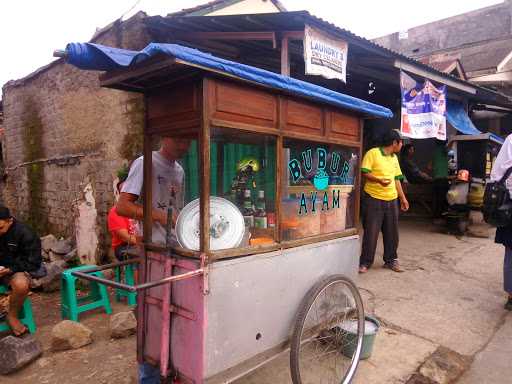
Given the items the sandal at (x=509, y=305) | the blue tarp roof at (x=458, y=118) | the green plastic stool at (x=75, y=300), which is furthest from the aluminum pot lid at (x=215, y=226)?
the blue tarp roof at (x=458, y=118)

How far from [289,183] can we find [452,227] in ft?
19.2

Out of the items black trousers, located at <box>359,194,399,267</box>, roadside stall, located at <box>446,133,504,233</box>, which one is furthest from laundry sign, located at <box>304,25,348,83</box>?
roadside stall, located at <box>446,133,504,233</box>

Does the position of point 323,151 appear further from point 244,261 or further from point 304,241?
point 244,261

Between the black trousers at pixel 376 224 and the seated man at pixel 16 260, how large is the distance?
148 inches

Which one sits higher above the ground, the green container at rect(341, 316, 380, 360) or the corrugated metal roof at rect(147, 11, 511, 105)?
the corrugated metal roof at rect(147, 11, 511, 105)

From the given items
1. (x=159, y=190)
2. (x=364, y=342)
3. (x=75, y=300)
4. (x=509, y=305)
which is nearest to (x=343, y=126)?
Result: (x=159, y=190)

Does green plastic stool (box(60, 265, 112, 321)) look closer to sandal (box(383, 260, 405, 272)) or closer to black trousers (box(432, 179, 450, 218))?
sandal (box(383, 260, 405, 272))

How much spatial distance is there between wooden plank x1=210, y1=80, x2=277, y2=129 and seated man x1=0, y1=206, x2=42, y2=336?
9.91ft

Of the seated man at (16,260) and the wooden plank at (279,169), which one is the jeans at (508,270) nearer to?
the wooden plank at (279,169)

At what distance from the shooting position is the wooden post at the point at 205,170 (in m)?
1.82

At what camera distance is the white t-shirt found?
230 cm

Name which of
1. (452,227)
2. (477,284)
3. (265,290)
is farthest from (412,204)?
(265,290)

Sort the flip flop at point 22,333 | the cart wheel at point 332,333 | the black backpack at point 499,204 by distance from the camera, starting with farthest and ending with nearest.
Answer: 1. the flip flop at point 22,333
2. the black backpack at point 499,204
3. the cart wheel at point 332,333

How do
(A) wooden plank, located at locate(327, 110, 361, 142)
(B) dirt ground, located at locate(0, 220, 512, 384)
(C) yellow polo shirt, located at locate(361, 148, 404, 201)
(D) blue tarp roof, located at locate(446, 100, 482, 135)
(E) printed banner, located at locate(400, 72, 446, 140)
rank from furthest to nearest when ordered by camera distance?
1. (D) blue tarp roof, located at locate(446, 100, 482, 135)
2. (E) printed banner, located at locate(400, 72, 446, 140)
3. (C) yellow polo shirt, located at locate(361, 148, 404, 201)
4. (B) dirt ground, located at locate(0, 220, 512, 384)
5. (A) wooden plank, located at locate(327, 110, 361, 142)
